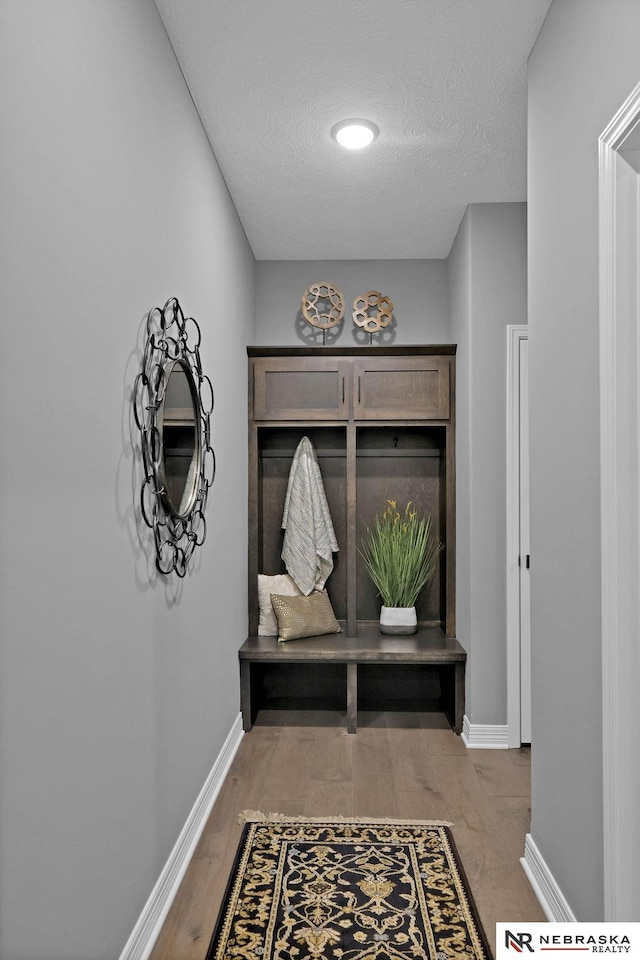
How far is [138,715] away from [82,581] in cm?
58

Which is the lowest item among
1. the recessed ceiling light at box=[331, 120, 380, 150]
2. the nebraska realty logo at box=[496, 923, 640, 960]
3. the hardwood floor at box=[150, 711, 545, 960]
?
the hardwood floor at box=[150, 711, 545, 960]

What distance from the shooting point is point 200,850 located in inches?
101

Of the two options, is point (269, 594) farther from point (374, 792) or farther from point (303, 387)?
point (374, 792)

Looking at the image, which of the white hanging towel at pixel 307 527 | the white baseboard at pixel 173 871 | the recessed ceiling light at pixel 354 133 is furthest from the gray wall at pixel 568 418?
the white hanging towel at pixel 307 527

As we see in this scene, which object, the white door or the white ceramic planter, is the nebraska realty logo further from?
the white ceramic planter

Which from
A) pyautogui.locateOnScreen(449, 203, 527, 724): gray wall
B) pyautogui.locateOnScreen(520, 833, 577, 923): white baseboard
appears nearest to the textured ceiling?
pyautogui.locateOnScreen(449, 203, 527, 724): gray wall

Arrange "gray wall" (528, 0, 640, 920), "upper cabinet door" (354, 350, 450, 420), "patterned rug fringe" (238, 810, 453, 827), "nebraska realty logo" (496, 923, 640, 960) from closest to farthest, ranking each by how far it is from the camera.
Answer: "nebraska realty logo" (496, 923, 640, 960) < "gray wall" (528, 0, 640, 920) < "patterned rug fringe" (238, 810, 453, 827) < "upper cabinet door" (354, 350, 450, 420)

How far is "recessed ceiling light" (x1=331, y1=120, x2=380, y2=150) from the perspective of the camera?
113 inches

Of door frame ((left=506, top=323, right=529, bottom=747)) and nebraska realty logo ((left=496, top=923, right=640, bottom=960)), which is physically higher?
door frame ((left=506, top=323, right=529, bottom=747))

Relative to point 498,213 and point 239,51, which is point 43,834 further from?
point 498,213

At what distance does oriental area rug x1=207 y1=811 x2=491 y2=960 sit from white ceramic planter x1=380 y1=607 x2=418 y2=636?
58.7 inches

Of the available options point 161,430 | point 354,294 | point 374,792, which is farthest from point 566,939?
point 354,294

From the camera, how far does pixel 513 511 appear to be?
3617mm

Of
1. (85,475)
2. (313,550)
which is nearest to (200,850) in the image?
(85,475)
